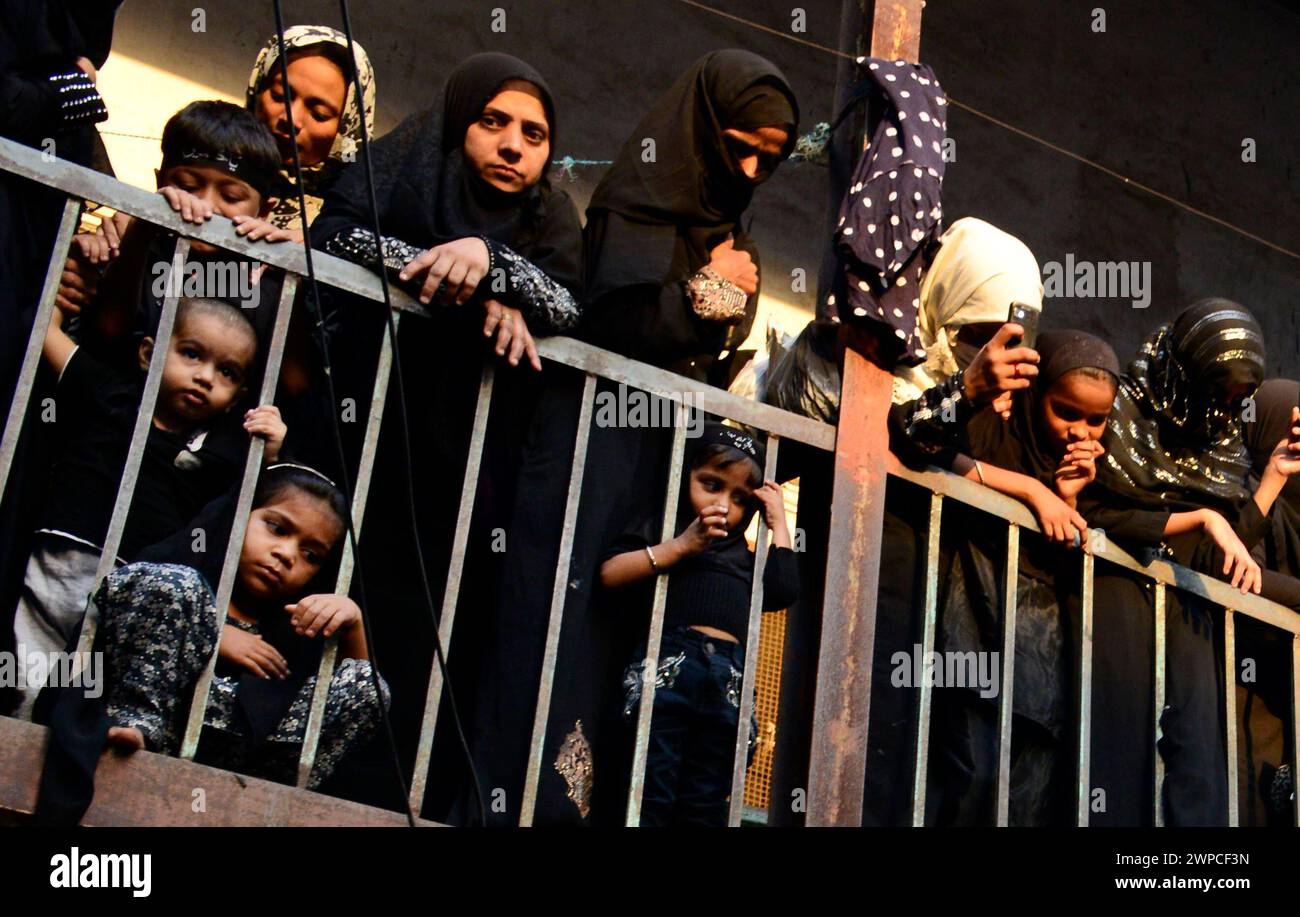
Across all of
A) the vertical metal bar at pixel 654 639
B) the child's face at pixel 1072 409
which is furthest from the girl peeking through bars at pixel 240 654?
the child's face at pixel 1072 409

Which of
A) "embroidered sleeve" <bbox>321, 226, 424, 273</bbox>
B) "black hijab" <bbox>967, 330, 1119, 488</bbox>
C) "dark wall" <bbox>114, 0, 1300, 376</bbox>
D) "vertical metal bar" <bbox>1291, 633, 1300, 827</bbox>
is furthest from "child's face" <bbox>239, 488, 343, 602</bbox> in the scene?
"dark wall" <bbox>114, 0, 1300, 376</bbox>

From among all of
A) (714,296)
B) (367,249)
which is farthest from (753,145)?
(367,249)

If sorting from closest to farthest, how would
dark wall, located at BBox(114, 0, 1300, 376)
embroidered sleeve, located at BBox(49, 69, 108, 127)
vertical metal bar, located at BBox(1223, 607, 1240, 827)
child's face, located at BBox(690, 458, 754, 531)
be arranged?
embroidered sleeve, located at BBox(49, 69, 108, 127) < child's face, located at BBox(690, 458, 754, 531) < vertical metal bar, located at BBox(1223, 607, 1240, 827) < dark wall, located at BBox(114, 0, 1300, 376)

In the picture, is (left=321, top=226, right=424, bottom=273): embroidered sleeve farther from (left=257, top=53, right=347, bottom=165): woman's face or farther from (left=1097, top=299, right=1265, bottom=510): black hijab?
(left=1097, top=299, right=1265, bottom=510): black hijab

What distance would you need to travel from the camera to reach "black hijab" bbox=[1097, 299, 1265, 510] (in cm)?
521

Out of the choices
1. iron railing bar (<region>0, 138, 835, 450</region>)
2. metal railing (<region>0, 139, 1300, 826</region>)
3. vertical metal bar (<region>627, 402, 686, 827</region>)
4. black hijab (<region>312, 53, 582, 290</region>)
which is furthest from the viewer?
black hijab (<region>312, 53, 582, 290</region>)

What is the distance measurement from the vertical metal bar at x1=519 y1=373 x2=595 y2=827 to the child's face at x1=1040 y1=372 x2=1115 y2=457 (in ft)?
4.72

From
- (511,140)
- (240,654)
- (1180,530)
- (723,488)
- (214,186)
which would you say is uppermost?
(511,140)

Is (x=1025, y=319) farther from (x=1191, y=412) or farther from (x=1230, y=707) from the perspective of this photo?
(x=1230, y=707)

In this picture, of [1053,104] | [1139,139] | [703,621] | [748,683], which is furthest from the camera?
[1139,139]

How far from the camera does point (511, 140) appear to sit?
4.50 metres

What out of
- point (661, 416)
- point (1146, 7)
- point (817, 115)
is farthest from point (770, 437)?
point (1146, 7)

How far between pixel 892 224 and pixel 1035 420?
0.88 m
